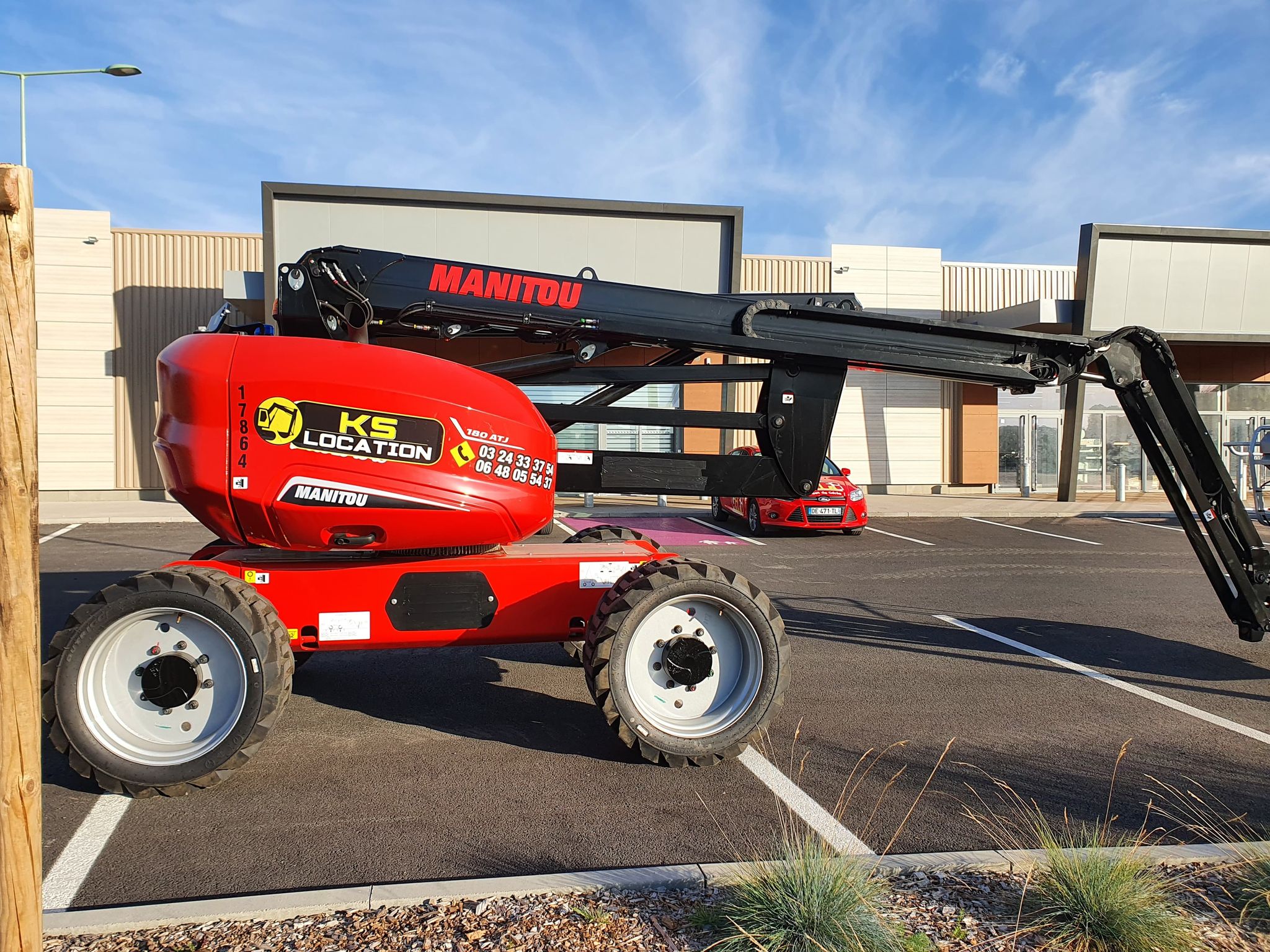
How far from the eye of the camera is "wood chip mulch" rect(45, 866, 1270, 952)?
2809 millimetres

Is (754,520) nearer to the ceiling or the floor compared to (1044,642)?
nearer to the ceiling

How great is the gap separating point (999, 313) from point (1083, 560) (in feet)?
39.6

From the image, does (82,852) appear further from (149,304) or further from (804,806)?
(149,304)

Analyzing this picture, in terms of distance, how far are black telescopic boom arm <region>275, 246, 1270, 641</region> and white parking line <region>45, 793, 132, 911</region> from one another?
108 inches

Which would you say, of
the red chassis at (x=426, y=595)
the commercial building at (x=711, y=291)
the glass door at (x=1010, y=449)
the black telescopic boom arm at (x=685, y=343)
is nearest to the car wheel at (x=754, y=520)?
the commercial building at (x=711, y=291)

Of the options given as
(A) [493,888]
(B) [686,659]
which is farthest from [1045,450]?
(A) [493,888]

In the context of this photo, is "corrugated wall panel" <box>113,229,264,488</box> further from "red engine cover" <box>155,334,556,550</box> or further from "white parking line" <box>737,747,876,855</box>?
"white parking line" <box>737,747,876,855</box>

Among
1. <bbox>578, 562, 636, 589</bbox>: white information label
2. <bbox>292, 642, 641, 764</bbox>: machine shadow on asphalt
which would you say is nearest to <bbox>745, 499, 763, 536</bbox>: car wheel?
<bbox>292, 642, 641, 764</bbox>: machine shadow on asphalt

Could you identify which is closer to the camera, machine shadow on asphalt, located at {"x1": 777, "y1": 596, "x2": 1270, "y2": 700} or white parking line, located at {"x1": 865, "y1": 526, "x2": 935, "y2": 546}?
machine shadow on asphalt, located at {"x1": 777, "y1": 596, "x2": 1270, "y2": 700}

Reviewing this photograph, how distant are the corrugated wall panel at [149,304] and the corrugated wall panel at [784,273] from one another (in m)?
12.5

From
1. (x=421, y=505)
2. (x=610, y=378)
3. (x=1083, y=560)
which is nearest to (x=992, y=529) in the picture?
(x=1083, y=560)

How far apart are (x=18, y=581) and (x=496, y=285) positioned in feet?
11.6

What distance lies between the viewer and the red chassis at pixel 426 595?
4758 mm

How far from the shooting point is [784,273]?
78.4ft
